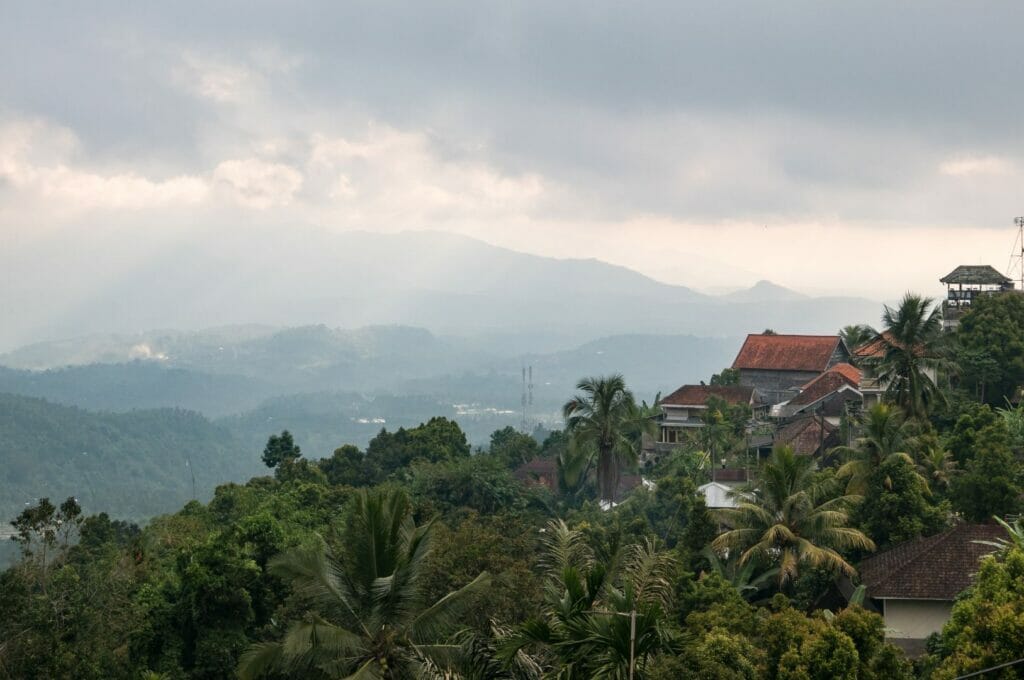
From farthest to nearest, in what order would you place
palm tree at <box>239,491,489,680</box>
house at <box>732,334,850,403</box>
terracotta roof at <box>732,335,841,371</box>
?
terracotta roof at <box>732,335,841,371</box> → house at <box>732,334,850,403</box> → palm tree at <box>239,491,489,680</box>

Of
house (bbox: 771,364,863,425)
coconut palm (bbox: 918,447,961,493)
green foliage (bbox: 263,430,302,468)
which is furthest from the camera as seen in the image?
green foliage (bbox: 263,430,302,468)

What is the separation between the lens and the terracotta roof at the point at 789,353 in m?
77.4

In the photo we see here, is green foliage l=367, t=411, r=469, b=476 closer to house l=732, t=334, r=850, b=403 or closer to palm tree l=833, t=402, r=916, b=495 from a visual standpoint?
house l=732, t=334, r=850, b=403

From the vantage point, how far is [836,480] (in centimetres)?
4053

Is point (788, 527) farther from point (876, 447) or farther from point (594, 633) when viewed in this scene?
point (594, 633)

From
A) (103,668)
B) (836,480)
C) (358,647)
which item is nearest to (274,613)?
(103,668)

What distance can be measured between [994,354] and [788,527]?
2599cm

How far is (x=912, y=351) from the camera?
1748 inches

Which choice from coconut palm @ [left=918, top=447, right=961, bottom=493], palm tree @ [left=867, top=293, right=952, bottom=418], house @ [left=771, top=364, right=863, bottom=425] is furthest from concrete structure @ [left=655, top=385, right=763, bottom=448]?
coconut palm @ [left=918, top=447, right=961, bottom=493]

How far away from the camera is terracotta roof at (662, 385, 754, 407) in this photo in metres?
73.4

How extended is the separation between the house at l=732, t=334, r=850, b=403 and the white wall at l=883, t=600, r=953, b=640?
1777 inches

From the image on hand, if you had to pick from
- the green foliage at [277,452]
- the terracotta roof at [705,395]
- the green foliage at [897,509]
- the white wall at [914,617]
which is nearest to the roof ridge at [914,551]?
Answer: the white wall at [914,617]

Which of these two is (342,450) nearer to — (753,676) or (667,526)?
(667,526)

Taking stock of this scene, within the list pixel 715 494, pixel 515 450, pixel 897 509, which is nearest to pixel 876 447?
pixel 897 509
